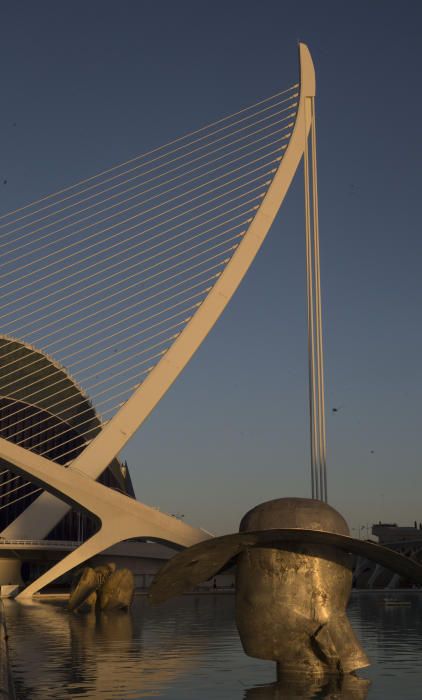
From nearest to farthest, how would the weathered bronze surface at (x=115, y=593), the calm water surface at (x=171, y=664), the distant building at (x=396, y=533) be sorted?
the calm water surface at (x=171, y=664)
the weathered bronze surface at (x=115, y=593)
the distant building at (x=396, y=533)

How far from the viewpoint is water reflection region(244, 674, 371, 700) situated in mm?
9531

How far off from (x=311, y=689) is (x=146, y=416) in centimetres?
2935

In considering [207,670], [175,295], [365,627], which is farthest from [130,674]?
[175,295]

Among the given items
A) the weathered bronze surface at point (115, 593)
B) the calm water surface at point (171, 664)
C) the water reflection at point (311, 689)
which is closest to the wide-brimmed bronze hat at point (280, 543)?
the calm water surface at point (171, 664)

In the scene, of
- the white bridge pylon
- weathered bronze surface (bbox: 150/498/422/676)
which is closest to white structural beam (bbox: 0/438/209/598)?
the white bridge pylon

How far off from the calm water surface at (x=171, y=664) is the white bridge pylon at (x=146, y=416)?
16.1 meters

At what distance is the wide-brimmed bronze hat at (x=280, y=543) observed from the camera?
10539mm

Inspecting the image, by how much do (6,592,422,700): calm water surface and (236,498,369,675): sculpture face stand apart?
15.7 inches

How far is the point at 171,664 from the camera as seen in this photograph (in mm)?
13320

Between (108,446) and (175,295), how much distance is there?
24.1 ft

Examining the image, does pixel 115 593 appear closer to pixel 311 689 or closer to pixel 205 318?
pixel 205 318

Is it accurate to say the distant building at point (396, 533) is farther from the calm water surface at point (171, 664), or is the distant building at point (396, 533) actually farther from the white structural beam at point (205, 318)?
the calm water surface at point (171, 664)

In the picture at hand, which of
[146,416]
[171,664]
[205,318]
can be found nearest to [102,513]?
[146,416]

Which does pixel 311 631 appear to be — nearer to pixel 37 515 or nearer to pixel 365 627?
pixel 365 627
